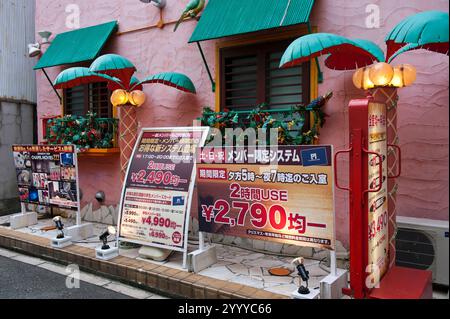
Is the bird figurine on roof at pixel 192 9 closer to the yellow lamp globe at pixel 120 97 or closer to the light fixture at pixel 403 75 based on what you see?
the yellow lamp globe at pixel 120 97

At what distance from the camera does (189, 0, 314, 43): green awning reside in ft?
20.0

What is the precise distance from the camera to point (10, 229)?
8.82m

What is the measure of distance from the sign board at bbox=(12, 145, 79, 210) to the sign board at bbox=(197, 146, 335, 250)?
3322mm

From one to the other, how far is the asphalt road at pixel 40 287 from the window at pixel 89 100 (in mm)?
4057

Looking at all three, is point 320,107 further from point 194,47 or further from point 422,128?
point 194,47

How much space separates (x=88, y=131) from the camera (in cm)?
873

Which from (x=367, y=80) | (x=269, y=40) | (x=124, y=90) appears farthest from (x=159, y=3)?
(x=367, y=80)

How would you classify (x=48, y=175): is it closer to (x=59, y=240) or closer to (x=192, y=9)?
(x=59, y=240)

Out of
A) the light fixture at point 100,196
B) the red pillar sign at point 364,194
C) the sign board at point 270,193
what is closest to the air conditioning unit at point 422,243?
the red pillar sign at point 364,194

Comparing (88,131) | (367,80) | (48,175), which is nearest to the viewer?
(367,80)

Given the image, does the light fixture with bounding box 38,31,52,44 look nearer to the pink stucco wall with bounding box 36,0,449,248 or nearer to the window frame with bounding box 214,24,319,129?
the pink stucco wall with bounding box 36,0,449,248

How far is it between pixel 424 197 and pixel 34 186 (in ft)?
26.2

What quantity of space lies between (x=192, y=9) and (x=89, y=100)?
386 centimetres

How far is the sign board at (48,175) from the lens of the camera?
776 centimetres
